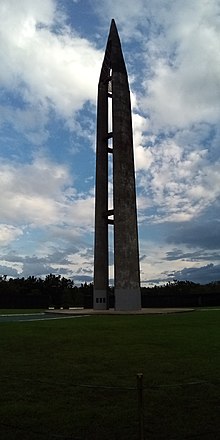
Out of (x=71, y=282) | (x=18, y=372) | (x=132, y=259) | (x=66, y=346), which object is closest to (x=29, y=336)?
(x=66, y=346)

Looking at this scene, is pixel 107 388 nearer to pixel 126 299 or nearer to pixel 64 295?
pixel 126 299

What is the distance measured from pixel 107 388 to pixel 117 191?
24594mm

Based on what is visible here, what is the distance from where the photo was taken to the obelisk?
1169 inches

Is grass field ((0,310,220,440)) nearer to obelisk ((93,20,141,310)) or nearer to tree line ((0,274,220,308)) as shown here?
obelisk ((93,20,141,310))

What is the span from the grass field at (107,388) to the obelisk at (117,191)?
18.0 m

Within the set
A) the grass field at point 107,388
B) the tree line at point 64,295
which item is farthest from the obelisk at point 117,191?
the grass field at point 107,388

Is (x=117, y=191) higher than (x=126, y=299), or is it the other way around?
(x=117, y=191)

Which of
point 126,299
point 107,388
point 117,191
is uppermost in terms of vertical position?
point 117,191

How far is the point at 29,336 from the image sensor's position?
42.0ft

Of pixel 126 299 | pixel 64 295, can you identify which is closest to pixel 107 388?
pixel 126 299

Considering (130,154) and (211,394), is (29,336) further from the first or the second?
(130,154)

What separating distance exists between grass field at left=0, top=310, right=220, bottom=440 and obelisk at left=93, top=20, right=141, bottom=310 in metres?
18.0

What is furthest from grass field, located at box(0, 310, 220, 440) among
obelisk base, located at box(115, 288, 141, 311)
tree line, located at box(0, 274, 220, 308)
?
tree line, located at box(0, 274, 220, 308)

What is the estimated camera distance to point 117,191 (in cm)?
3053
